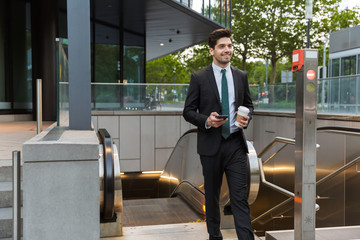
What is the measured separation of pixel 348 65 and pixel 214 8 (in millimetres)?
6888

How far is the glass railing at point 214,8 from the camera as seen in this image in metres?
16.8

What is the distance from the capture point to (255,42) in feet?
100

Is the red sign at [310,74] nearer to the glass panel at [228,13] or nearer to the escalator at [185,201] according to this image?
the escalator at [185,201]

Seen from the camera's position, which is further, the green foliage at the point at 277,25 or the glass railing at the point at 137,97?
the green foliage at the point at 277,25

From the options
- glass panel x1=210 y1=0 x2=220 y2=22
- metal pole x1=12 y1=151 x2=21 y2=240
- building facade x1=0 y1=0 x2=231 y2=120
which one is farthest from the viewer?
glass panel x1=210 y1=0 x2=220 y2=22

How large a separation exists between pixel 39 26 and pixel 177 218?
35.7 feet

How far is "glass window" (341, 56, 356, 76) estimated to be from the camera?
18.3m

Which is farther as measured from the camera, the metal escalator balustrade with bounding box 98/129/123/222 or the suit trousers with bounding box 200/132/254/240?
the metal escalator balustrade with bounding box 98/129/123/222

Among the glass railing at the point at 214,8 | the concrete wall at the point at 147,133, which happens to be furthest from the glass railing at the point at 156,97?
the glass railing at the point at 214,8

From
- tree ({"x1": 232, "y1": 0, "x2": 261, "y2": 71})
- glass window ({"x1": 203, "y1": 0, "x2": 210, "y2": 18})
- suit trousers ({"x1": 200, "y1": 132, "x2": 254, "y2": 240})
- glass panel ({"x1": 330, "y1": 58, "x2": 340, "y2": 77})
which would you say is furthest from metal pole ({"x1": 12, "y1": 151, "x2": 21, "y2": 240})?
tree ({"x1": 232, "y1": 0, "x2": 261, "y2": 71})

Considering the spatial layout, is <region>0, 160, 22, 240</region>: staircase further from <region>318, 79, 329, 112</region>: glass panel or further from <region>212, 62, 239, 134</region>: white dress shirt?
<region>318, 79, 329, 112</region>: glass panel

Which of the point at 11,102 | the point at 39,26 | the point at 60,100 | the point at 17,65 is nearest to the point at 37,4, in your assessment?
the point at 39,26

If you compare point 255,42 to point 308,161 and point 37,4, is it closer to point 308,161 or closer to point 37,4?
point 37,4

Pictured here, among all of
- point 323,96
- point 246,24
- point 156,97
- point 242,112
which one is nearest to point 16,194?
point 242,112
